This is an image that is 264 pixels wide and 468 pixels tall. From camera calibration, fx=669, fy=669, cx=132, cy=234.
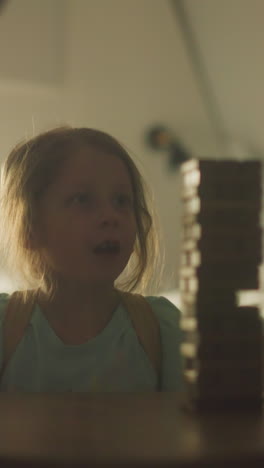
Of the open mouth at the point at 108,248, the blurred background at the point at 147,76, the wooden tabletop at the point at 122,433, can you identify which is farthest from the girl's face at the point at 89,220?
the blurred background at the point at 147,76

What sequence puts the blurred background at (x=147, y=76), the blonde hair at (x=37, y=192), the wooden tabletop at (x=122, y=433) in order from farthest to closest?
the blurred background at (x=147, y=76), the blonde hair at (x=37, y=192), the wooden tabletop at (x=122, y=433)

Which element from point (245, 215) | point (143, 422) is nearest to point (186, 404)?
point (143, 422)

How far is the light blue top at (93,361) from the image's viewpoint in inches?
35.5

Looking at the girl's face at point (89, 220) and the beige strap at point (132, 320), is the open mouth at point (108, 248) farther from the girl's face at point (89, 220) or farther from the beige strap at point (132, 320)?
the beige strap at point (132, 320)

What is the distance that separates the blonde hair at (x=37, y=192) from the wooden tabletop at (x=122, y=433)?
430 mm

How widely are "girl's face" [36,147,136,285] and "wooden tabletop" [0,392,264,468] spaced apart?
0.31m

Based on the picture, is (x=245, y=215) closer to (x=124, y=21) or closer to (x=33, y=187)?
(x=33, y=187)

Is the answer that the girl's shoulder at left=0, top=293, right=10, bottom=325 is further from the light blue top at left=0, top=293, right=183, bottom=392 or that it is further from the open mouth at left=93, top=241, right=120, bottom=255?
the open mouth at left=93, top=241, right=120, bottom=255

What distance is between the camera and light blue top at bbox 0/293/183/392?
902mm

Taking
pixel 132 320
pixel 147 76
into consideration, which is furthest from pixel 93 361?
pixel 147 76

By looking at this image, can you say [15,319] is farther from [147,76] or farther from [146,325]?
[147,76]

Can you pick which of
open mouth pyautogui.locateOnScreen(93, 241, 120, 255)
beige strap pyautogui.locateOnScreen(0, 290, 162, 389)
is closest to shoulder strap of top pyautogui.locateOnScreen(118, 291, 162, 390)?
beige strap pyautogui.locateOnScreen(0, 290, 162, 389)

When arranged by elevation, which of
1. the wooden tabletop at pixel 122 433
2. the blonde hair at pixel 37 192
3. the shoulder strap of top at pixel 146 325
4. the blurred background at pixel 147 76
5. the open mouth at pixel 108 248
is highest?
the blurred background at pixel 147 76

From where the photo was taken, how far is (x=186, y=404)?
0.62m
